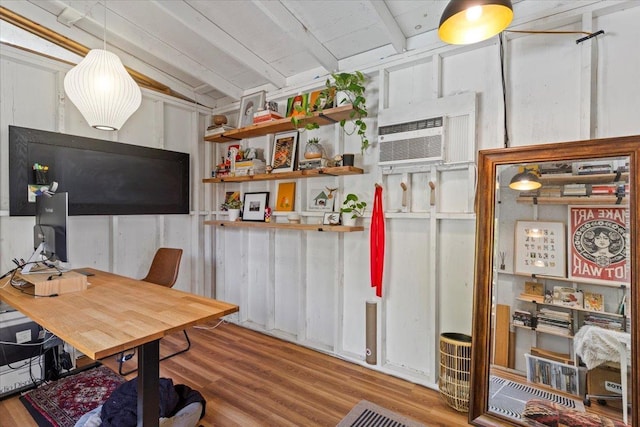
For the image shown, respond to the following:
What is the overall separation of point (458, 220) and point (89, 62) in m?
2.62

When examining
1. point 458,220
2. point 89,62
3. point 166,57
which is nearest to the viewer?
point 89,62

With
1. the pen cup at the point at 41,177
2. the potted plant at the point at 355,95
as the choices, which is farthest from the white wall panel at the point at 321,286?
the pen cup at the point at 41,177

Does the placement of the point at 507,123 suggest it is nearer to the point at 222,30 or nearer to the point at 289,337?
the point at 222,30

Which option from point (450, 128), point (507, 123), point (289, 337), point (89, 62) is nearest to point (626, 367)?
point (507, 123)

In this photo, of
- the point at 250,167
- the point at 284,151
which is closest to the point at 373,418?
the point at 284,151

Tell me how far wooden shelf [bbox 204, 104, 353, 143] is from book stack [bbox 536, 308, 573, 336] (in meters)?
1.90

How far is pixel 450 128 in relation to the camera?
7.54 feet

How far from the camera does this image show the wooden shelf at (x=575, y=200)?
5.74ft

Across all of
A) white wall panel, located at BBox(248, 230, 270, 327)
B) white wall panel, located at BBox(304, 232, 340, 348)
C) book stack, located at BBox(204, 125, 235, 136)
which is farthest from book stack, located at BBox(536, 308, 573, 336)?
book stack, located at BBox(204, 125, 235, 136)

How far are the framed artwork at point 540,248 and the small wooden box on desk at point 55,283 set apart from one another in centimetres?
275

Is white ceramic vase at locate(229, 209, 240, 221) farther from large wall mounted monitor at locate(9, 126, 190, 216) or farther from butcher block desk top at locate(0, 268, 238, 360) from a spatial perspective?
butcher block desk top at locate(0, 268, 238, 360)

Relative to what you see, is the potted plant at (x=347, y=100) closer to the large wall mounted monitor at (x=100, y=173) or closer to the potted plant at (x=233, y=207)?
the potted plant at (x=233, y=207)

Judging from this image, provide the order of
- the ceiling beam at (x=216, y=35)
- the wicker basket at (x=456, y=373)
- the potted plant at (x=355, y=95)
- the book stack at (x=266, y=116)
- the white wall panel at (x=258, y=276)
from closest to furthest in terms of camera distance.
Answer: the wicker basket at (x=456, y=373) → the ceiling beam at (x=216, y=35) → the potted plant at (x=355, y=95) → the book stack at (x=266, y=116) → the white wall panel at (x=258, y=276)

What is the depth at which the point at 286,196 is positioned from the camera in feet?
10.7
